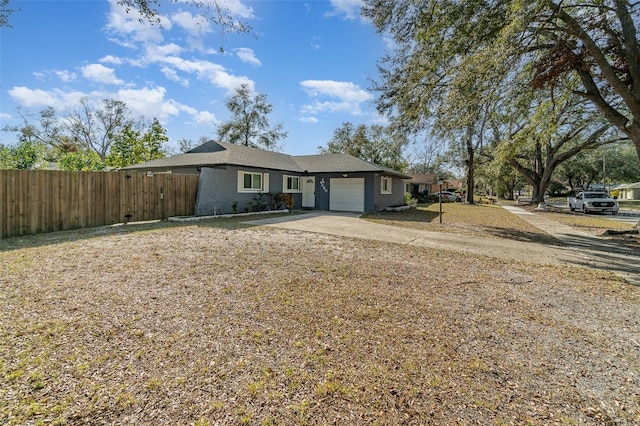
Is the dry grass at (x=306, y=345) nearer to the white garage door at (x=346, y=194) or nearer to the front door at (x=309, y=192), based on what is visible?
the white garage door at (x=346, y=194)

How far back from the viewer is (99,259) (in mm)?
5684

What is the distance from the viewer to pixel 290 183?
60.6 ft

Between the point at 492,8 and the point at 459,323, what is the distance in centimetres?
878

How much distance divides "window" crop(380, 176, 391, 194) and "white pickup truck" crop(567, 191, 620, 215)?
1469cm

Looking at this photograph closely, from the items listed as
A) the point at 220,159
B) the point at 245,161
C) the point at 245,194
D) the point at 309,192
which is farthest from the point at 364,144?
the point at 220,159

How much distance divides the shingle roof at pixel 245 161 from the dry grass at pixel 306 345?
944cm

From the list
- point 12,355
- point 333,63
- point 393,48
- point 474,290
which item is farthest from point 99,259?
point 333,63

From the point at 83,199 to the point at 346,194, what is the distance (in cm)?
1293

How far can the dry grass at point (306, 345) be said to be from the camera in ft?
6.95

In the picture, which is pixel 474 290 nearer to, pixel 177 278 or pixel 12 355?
pixel 177 278

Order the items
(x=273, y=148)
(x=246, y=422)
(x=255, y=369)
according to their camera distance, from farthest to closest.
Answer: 1. (x=273, y=148)
2. (x=255, y=369)
3. (x=246, y=422)

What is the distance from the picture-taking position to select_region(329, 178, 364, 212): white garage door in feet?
58.5

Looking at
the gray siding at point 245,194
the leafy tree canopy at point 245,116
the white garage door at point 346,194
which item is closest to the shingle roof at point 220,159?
the gray siding at point 245,194

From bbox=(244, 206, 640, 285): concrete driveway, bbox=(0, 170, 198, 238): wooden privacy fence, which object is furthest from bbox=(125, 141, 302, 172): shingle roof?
bbox=(244, 206, 640, 285): concrete driveway
